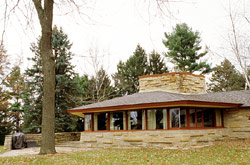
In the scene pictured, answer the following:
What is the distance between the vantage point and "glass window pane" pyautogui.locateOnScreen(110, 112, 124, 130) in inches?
586

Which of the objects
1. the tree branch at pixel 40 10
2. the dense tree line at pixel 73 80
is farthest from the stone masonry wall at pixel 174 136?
the tree branch at pixel 40 10

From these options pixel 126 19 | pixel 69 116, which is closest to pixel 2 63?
pixel 69 116

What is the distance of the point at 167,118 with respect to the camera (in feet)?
43.8

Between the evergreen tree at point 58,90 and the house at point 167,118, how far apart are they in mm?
7320

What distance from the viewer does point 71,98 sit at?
2331 cm

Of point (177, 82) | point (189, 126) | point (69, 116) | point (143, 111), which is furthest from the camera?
point (69, 116)

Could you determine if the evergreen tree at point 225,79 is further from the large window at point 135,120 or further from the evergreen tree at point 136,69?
the large window at point 135,120

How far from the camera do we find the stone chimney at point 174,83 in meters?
16.6

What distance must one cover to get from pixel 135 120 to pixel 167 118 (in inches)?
75.5

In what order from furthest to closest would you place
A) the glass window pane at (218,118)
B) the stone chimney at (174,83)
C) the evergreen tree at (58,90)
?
the evergreen tree at (58,90) → the stone chimney at (174,83) → the glass window pane at (218,118)

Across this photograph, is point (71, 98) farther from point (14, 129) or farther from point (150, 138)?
point (150, 138)

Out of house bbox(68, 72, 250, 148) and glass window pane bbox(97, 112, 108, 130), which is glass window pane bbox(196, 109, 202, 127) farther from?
glass window pane bbox(97, 112, 108, 130)

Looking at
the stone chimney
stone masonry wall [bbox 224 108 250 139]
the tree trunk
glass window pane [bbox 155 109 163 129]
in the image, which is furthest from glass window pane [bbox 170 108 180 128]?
the tree trunk

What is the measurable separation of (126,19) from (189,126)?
25.3 feet
